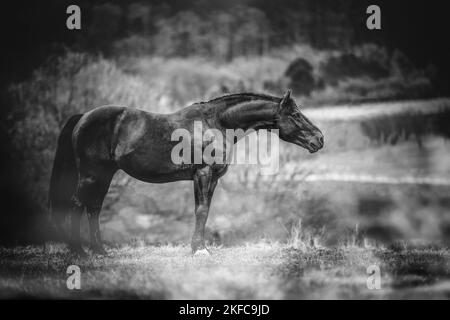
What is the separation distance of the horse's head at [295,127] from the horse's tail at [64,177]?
2446 mm

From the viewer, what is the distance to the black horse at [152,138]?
6.43 metres

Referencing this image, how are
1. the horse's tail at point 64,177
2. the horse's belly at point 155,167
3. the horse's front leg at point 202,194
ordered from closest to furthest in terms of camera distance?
the horse's front leg at point 202,194
the horse's belly at point 155,167
the horse's tail at point 64,177

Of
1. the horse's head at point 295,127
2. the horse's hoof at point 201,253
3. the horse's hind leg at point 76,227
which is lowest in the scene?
the horse's hoof at point 201,253

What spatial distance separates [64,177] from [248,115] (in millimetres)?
2365

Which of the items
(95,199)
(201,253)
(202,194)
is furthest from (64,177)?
(201,253)

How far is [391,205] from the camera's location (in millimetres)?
8180

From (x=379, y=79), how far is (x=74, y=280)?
5.22 metres

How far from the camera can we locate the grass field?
6.00 metres

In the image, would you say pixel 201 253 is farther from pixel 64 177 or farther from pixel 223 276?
pixel 64 177

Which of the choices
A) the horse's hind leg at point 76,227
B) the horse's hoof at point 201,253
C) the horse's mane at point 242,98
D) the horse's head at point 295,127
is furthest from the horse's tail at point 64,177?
the horse's head at point 295,127

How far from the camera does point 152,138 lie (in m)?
6.46

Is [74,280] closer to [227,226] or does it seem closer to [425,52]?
[227,226]

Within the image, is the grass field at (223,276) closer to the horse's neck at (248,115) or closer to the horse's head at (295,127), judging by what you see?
the horse's head at (295,127)

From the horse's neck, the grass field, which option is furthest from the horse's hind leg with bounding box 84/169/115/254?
the horse's neck
